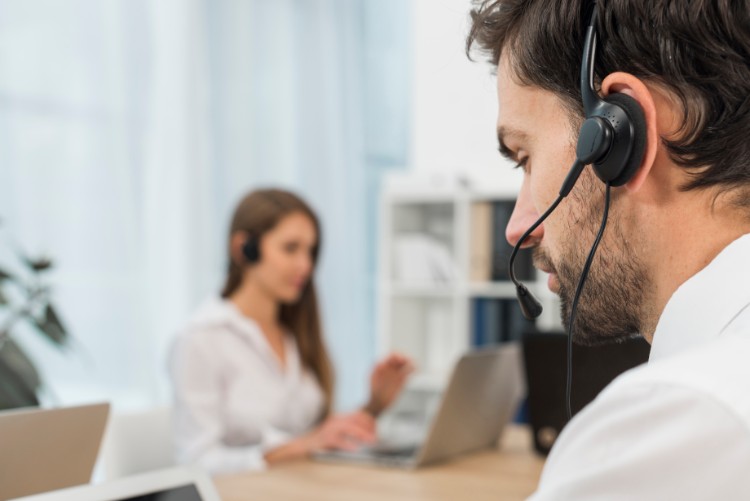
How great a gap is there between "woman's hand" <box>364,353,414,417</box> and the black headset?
144cm

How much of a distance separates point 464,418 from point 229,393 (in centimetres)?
84

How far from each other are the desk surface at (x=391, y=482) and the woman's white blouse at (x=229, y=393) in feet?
1.62

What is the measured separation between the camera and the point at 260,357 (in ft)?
8.10

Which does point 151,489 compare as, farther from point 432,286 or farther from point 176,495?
point 432,286

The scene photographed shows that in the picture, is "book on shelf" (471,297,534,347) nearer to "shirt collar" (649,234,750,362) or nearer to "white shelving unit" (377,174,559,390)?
"white shelving unit" (377,174,559,390)

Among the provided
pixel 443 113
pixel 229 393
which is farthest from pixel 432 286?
pixel 229 393

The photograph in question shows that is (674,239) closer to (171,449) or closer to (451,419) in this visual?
(451,419)

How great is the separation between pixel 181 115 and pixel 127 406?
112 centimetres

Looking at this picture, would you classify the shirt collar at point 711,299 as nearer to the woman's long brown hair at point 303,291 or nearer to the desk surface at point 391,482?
the desk surface at point 391,482

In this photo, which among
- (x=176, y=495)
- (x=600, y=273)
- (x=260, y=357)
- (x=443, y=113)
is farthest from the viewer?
(x=443, y=113)

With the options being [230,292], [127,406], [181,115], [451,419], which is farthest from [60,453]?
[181,115]

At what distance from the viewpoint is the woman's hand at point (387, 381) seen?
88.0 inches

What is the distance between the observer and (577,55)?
849mm

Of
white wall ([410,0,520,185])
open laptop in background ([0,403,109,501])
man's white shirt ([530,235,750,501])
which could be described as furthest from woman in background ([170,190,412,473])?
man's white shirt ([530,235,750,501])
